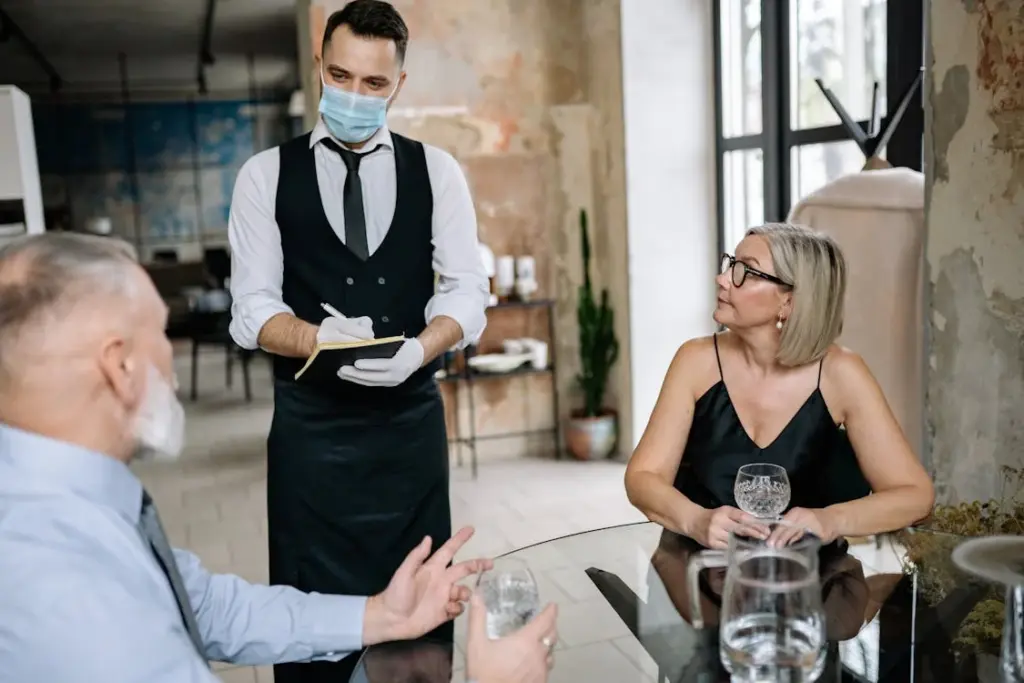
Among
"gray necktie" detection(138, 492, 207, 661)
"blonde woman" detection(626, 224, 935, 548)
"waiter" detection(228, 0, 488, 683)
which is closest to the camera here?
"gray necktie" detection(138, 492, 207, 661)

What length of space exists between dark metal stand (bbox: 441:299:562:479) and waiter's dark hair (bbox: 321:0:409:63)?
111 inches

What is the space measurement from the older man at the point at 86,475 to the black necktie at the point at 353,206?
1.21m

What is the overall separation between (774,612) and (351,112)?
5.38 feet

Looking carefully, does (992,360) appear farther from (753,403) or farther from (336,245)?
(336,245)

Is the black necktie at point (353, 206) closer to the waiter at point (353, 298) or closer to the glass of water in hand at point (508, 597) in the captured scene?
the waiter at point (353, 298)

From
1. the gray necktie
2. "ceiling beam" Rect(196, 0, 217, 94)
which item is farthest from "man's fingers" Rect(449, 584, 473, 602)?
"ceiling beam" Rect(196, 0, 217, 94)

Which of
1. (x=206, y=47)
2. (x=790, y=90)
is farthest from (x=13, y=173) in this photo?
(x=206, y=47)

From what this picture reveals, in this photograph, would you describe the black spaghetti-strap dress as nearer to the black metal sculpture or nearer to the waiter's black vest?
the waiter's black vest

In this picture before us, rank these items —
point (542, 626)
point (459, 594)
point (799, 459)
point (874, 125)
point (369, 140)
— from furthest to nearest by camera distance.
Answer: point (874, 125), point (369, 140), point (799, 459), point (459, 594), point (542, 626)

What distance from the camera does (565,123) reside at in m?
5.25

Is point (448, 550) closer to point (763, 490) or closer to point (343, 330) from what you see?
point (763, 490)

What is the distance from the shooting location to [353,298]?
230 centimetres

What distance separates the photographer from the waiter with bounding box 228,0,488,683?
7.45 feet

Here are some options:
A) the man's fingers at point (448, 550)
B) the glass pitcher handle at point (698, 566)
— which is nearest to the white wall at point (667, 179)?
the glass pitcher handle at point (698, 566)
